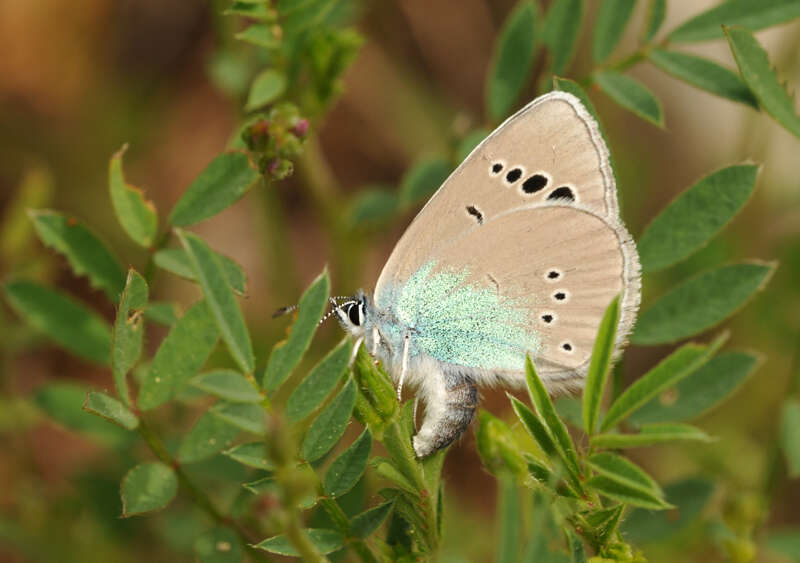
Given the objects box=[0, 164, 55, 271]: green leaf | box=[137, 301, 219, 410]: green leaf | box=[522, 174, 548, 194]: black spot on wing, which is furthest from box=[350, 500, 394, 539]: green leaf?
box=[0, 164, 55, 271]: green leaf

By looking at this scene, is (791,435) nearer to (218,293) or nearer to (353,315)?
→ (353,315)

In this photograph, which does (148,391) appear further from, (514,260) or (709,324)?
(709,324)

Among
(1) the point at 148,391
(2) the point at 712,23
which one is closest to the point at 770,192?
(2) the point at 712,23

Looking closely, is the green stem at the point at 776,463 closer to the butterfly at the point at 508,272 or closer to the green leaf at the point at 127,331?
the butterfly at the point at 508,272

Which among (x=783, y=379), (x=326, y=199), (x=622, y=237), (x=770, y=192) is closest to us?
(x=622, y=237)

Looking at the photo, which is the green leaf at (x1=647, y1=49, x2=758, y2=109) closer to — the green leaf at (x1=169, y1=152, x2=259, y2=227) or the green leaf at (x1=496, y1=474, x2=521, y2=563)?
the green leaf at (x1=169, y1=152, x2=259, y2=227)

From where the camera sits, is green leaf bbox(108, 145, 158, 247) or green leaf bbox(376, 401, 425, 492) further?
green leaf bbox(108, 145, 158, 247)
